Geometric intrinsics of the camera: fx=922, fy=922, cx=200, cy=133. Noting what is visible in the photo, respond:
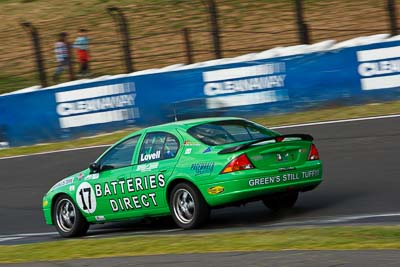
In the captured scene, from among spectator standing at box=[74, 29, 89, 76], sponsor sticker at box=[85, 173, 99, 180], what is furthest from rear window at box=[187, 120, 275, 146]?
spectator standing at box=[74, 29, 89, 76]

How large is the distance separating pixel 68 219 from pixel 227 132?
8.87 feet

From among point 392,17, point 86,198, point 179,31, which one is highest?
point 179,31

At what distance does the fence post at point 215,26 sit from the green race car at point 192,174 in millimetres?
10574

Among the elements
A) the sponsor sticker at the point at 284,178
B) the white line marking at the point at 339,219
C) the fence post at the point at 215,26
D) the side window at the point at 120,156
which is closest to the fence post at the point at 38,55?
the fence post at the point at 215,26

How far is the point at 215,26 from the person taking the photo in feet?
73.0

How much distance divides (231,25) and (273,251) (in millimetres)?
20978

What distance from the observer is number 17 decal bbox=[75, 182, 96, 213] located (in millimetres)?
11922

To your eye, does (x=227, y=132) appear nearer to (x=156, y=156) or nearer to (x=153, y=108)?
(x=156, y=156)

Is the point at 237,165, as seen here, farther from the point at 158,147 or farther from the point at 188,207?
the point at 158,147

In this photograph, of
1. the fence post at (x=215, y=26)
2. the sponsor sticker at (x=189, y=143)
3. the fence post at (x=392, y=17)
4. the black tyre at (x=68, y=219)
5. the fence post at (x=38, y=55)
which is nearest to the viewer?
the sponsor sticker at (x=189, y=143)

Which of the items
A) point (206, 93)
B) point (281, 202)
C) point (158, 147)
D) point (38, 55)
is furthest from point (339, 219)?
point (38, 55)

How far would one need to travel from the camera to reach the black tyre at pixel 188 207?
10617 millimetres

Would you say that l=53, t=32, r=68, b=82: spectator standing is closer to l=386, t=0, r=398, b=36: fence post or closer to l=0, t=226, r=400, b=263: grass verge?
l=386, t=0, r=398, b=36: fence post

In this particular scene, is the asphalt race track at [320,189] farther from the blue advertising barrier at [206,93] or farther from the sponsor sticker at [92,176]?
the blue advertising barrier at [206,93]
